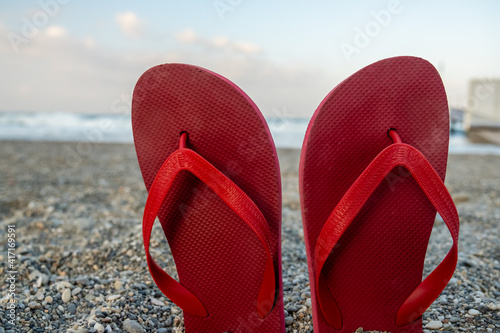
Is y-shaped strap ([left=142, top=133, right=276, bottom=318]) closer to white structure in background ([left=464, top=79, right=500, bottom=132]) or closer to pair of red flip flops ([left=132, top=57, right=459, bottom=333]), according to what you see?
pair of red flip flops ([left=132, top=57, right=459, bottom=333])

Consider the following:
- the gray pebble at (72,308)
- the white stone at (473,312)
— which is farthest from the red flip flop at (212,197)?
the white stone at (473,312)

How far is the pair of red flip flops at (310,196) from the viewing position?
1.05 meters

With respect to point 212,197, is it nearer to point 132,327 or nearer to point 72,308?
point 132,327

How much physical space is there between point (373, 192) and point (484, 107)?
10471 mm

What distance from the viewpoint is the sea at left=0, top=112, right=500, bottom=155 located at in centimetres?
847

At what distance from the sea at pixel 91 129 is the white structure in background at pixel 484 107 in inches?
16.7

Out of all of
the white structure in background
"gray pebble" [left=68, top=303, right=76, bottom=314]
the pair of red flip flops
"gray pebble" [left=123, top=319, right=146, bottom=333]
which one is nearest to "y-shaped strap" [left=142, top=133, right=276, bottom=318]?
the pair of red flip flops

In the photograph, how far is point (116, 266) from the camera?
144cm

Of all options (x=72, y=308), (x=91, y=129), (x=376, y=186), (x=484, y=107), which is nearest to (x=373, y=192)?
(x=376, y=186)

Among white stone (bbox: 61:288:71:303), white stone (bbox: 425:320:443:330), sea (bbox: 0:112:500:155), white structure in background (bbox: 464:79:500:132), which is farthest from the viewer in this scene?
white structure in background (bbox: 464:79:500:132)

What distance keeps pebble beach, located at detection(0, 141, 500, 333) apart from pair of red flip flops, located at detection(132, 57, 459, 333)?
11cm

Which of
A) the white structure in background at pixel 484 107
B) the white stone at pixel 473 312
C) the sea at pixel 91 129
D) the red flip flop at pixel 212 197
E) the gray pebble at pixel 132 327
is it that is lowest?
the sea at pixel 91 129

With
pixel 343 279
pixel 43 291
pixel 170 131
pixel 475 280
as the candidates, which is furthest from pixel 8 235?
pixel 475 280

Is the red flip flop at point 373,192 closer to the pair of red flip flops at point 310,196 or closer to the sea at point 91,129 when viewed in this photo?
the pair of red flip flops at point 310,196
